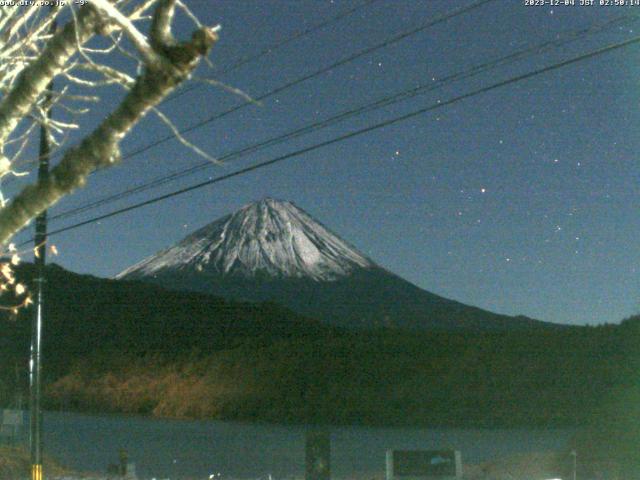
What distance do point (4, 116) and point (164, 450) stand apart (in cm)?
3132

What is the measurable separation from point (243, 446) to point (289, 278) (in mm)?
153749

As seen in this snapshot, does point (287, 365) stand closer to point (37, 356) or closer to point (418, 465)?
point (37, 356)

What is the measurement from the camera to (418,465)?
51.3 ft

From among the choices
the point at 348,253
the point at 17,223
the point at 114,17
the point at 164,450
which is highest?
the point at 348,253

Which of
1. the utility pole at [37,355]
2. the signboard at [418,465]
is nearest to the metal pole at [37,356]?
the utility pole at [37,355]

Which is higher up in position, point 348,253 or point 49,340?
point 348,253

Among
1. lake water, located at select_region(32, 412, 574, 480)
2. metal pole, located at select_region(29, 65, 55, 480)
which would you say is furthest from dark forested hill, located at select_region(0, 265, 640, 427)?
metal pole, located at select_region(29, 65, 55, 480)

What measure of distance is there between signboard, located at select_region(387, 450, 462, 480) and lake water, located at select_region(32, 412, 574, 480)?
896cm

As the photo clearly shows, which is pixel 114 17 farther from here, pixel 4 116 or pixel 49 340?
pixel 49 340

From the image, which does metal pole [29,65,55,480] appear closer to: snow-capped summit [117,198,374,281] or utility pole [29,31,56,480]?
utility pole [29,31,56,480]

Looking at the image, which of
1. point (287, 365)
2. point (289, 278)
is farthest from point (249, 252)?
point (287, 365)

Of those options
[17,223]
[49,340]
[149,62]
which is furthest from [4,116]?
[49,340]

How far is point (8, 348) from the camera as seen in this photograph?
80438mm

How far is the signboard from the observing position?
1554 centimetres
